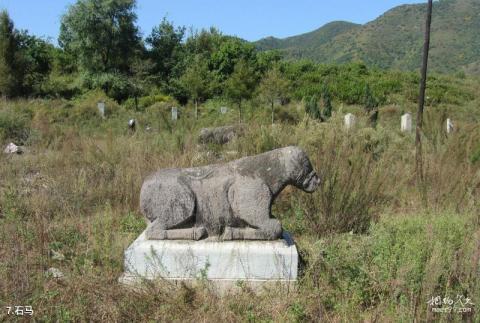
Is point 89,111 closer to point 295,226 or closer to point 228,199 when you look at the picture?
point 295,226

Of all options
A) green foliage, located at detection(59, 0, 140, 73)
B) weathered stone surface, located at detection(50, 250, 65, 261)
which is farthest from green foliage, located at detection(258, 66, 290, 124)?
weathered stone surface, located at detection(50, 250, 65, 261)

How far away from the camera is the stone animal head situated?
3.68m

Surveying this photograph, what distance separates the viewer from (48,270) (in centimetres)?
372

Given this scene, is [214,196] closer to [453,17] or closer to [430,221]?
[430,221]

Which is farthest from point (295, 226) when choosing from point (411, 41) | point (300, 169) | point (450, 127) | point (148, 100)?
point (411, 41)

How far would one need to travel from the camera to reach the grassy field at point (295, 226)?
3145 millimetres

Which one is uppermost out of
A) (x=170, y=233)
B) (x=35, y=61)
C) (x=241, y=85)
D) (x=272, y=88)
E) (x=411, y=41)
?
(x=411, y=41)

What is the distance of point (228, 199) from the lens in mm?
3709

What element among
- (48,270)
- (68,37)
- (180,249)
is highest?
(68,37)

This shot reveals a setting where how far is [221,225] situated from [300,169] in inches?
31.1

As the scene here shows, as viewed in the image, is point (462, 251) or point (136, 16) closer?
point (462, 251)

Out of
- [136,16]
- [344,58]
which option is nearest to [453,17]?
[344,58]

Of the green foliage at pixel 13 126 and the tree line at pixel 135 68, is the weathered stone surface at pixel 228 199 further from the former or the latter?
the tree line at pixel 135 68

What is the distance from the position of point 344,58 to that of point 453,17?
82.4 ft
